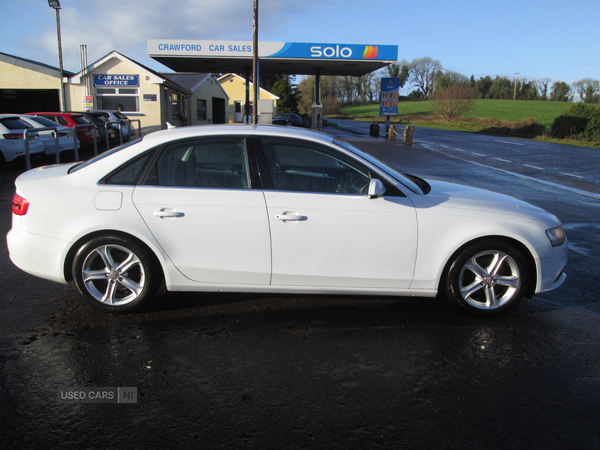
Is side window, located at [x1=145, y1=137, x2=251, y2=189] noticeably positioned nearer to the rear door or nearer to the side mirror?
the rear door

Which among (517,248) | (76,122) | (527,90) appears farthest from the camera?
(527,90)

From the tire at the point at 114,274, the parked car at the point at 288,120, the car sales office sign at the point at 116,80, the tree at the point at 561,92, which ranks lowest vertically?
the tire at the point at 114,274

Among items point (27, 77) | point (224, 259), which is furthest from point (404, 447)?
point (27, 77)

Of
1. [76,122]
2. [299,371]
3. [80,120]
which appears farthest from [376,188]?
[80,120]

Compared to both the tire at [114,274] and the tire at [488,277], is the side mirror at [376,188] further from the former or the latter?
the tire at [114,274]

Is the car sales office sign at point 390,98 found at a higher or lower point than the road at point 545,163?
higher

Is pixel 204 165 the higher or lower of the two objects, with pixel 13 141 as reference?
higher

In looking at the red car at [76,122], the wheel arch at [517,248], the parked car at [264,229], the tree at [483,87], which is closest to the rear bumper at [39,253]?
the parked car at [264,229]

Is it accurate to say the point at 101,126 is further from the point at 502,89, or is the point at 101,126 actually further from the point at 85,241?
the point at 502,89

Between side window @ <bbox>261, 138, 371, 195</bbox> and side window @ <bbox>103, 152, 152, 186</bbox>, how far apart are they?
3.36 ft

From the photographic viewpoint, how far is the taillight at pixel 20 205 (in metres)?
3.92

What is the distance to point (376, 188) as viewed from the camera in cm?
370

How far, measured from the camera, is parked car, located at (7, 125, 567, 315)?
378 cm

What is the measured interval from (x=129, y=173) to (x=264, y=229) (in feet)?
4.07
